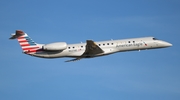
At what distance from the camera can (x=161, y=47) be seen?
48.3 meters

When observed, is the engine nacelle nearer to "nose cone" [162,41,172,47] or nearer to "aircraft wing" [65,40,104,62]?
"aircraft wing" [65,40,104,62]

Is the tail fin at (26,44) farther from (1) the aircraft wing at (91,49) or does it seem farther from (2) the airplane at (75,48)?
(1) the aircraft wing at (91,49)

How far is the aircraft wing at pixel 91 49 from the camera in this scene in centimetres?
4272

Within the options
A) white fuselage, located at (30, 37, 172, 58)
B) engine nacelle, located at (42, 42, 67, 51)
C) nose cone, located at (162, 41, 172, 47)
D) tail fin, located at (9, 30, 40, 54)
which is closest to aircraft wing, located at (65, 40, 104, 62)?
white fuselage, located at (30, 37, 172, 58)

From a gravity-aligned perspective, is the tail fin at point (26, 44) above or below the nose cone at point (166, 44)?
above

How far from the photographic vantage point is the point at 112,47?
46031mm

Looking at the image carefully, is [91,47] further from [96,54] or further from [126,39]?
[126,39]

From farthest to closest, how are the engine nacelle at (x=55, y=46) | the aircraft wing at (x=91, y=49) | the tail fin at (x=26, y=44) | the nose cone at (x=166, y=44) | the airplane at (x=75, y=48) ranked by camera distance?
the nose cone at (x=166, y=44), the tail fin at (x=26, y=44), the airplane at (x=75, y=48), the engine nacelle at (x=55, y=46), the aircraft wing at (x=91, y=49)

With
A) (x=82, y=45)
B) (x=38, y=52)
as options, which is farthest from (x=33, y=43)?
(x=82, y=45)

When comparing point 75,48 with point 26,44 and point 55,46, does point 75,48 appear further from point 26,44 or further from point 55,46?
point 26,44

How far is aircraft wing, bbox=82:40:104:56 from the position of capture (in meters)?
42.7

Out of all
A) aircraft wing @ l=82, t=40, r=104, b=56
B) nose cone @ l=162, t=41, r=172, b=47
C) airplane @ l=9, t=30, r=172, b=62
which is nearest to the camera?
aircraft wing @ l=82, t=40, r=104, b=56

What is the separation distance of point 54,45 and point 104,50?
264 inches

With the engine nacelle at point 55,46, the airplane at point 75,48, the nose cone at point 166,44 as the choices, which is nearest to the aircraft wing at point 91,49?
the airplane at point 75,48
